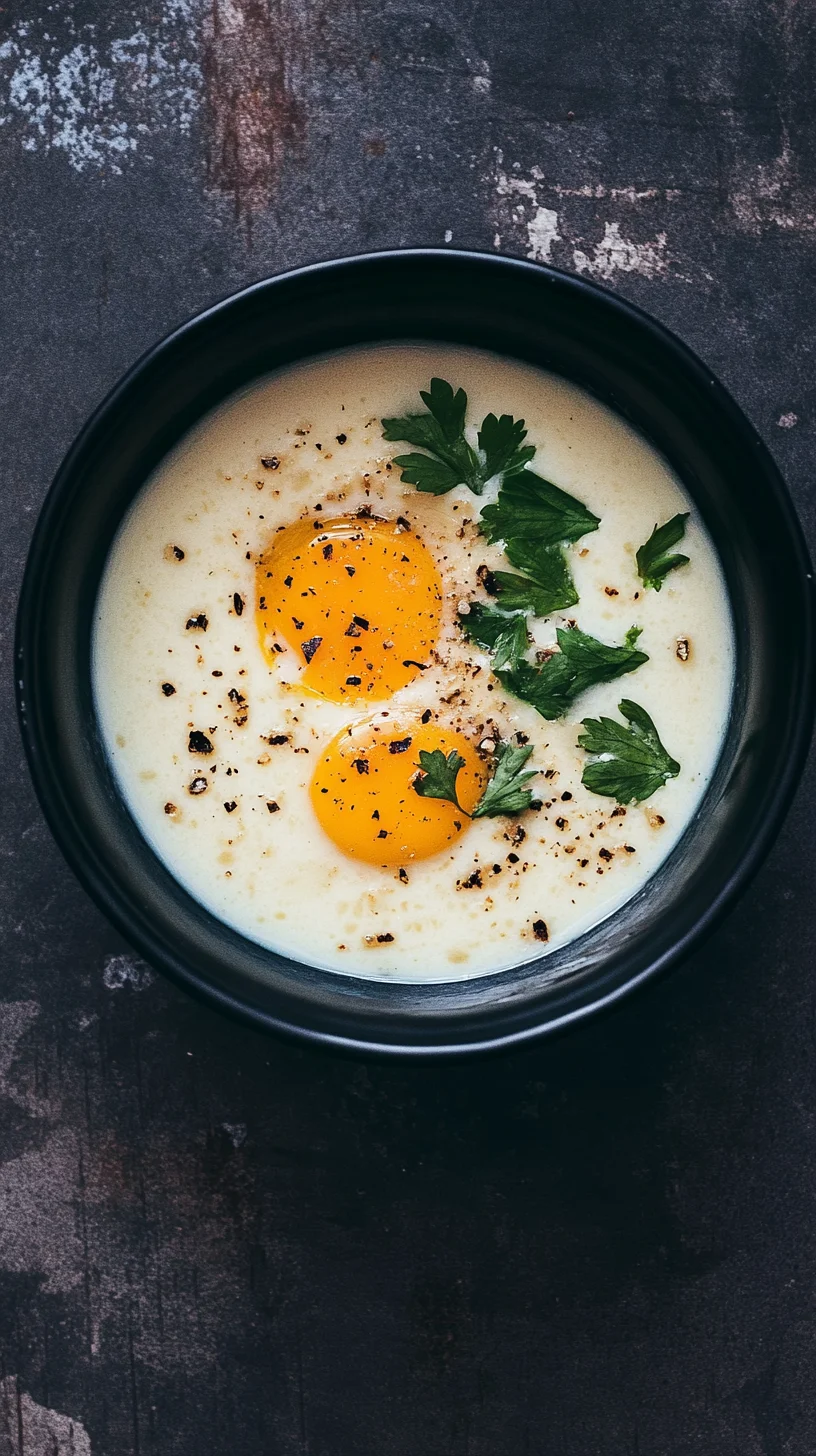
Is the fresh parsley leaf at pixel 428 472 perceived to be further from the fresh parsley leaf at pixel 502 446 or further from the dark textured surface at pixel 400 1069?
the dark textured surface at pixel 400 1069

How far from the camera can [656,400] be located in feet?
5.82

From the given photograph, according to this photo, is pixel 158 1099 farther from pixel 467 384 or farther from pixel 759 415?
pixel 759 415

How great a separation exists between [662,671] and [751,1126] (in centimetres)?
83

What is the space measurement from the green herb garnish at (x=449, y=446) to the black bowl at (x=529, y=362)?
0.13 m

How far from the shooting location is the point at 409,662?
184cm

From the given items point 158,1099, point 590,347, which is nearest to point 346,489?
point 590,347

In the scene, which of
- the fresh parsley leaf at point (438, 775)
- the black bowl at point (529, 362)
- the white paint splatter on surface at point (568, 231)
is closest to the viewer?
the black bowl at point (529, 362)

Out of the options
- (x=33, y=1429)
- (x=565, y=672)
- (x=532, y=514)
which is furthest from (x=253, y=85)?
(x=33, y=1429)

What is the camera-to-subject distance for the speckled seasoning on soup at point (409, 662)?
71.7 inches

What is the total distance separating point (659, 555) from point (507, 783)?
45 centimetres

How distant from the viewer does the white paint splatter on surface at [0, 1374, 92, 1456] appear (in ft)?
6.63

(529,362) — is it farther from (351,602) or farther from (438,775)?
(438,775)

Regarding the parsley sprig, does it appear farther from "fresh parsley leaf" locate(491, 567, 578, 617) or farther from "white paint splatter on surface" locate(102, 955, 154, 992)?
"white paint splatter on surface" locate(102, 955, 154, 992)

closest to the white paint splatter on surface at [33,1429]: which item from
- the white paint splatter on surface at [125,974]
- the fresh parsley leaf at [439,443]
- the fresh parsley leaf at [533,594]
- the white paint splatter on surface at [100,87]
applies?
the white paint splatter on surface at [125,974]
